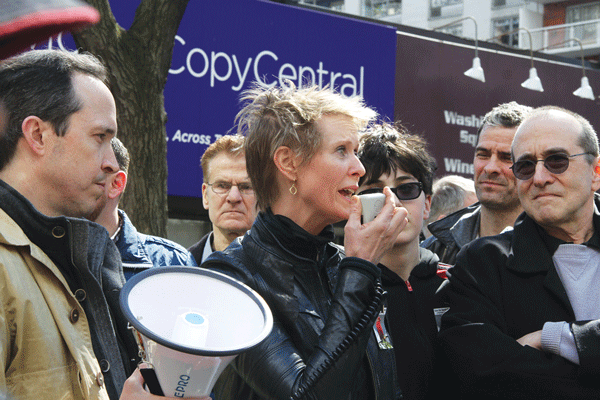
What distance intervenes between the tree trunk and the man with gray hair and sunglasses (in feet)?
6.86

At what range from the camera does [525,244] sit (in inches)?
105

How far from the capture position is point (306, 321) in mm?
2287

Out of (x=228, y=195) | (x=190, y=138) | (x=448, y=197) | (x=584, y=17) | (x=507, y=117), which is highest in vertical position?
(x=584, y=17)

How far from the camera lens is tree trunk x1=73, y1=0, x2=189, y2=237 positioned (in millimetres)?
4586

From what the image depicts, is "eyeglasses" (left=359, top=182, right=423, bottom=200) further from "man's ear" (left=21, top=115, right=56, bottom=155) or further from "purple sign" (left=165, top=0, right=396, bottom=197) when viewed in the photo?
"purple sign" (left=165, top=0, right=396, bottom=197)

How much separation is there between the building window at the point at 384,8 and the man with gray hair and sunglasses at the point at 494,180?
1883 inches

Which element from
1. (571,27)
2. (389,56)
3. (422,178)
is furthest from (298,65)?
(571,27)

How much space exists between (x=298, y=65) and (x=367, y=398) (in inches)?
307

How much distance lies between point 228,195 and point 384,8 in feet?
159

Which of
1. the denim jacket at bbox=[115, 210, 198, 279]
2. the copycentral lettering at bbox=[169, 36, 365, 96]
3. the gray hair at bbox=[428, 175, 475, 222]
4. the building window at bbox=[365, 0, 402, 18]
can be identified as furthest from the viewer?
the building window at bbox=[365, 0, 402, 18]

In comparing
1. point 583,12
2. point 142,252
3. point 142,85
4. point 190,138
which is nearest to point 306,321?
point 142,252

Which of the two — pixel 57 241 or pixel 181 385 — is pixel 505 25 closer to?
pixel 57 241

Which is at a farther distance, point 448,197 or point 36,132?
point 448,197

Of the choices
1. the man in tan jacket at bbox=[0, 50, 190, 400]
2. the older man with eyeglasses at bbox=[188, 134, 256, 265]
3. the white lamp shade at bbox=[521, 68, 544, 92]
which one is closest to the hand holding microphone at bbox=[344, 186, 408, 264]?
the man in tan jacket at bbox=[0, 50, 190, 400]
